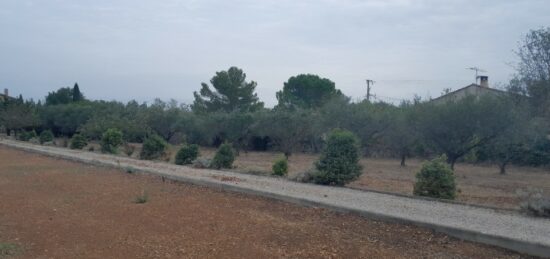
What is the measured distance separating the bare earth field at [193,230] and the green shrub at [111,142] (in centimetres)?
1681

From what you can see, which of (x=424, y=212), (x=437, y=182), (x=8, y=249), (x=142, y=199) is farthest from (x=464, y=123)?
(x=8, y=249)

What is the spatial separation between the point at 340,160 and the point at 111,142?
61.7 feet

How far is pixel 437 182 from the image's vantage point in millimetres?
12219

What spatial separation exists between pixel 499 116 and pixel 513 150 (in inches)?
194

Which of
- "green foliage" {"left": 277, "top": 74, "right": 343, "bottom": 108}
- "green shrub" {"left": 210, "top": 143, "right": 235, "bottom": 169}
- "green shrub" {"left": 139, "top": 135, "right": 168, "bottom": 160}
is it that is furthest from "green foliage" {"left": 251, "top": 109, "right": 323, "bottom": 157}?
"green foliage" {"left": 277, "top": 74, "right": 343, "bottom": 108}

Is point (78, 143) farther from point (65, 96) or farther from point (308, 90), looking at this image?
point (65, 96)

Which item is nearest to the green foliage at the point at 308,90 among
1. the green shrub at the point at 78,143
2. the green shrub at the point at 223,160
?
the green shrub at the point at 78,143

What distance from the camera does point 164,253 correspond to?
6977mm

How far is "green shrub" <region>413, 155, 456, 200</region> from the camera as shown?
40.0ft

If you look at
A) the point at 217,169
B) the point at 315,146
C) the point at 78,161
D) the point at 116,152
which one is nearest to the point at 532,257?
the point at 217,169

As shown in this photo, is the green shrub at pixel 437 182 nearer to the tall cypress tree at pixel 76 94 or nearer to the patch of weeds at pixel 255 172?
the patch of weeds at pixel 255 172

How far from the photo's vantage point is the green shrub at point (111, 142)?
29750mm

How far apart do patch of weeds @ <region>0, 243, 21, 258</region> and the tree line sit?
11052 millimetres

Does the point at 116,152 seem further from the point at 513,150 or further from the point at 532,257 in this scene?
the point at 532,257
